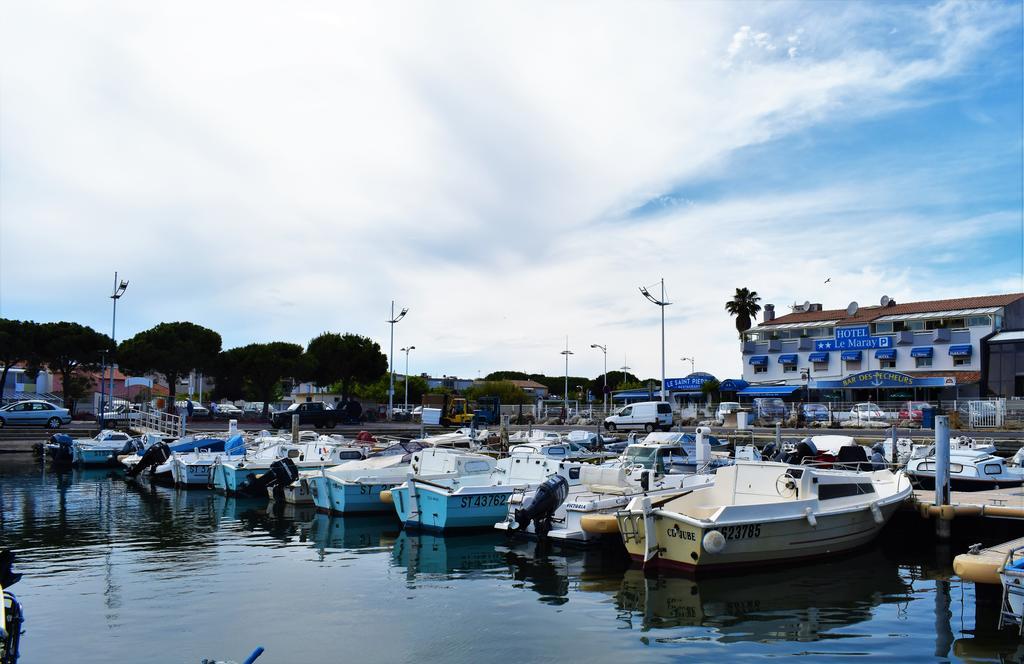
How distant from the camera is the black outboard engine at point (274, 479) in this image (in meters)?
27.4

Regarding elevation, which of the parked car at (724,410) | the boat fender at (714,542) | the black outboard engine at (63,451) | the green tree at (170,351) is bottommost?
the black outboard engine at (63,451)

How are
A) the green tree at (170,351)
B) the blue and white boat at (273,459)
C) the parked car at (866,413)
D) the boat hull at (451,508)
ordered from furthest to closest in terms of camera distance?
the green tree at (170,351), the parked car at (866,413), the blue and white boat at (273,459), the boat hull at (451,508)

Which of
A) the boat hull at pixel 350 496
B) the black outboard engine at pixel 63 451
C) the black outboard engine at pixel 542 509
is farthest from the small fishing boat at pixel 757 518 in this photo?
the black outboard engine at pixel 63 451

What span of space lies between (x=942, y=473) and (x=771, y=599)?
753 cm

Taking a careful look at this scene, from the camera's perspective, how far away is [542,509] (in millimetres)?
18484

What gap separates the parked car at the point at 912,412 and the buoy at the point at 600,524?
109 feet

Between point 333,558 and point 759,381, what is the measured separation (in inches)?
2265

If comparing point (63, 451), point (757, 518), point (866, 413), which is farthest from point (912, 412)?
point (63, 451)

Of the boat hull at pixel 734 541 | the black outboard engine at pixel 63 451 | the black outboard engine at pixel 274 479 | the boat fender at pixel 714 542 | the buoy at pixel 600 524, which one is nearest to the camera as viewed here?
the boat fender at pixel 714 542

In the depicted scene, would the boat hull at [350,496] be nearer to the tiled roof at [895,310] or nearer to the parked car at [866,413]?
the parked car at [866,413]

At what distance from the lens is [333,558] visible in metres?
18.1

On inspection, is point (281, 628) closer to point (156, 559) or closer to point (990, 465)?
point (156, 559)

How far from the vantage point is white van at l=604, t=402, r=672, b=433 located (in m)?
51.9

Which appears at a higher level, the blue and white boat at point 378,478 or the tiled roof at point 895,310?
the tiled roof at point 895,310
